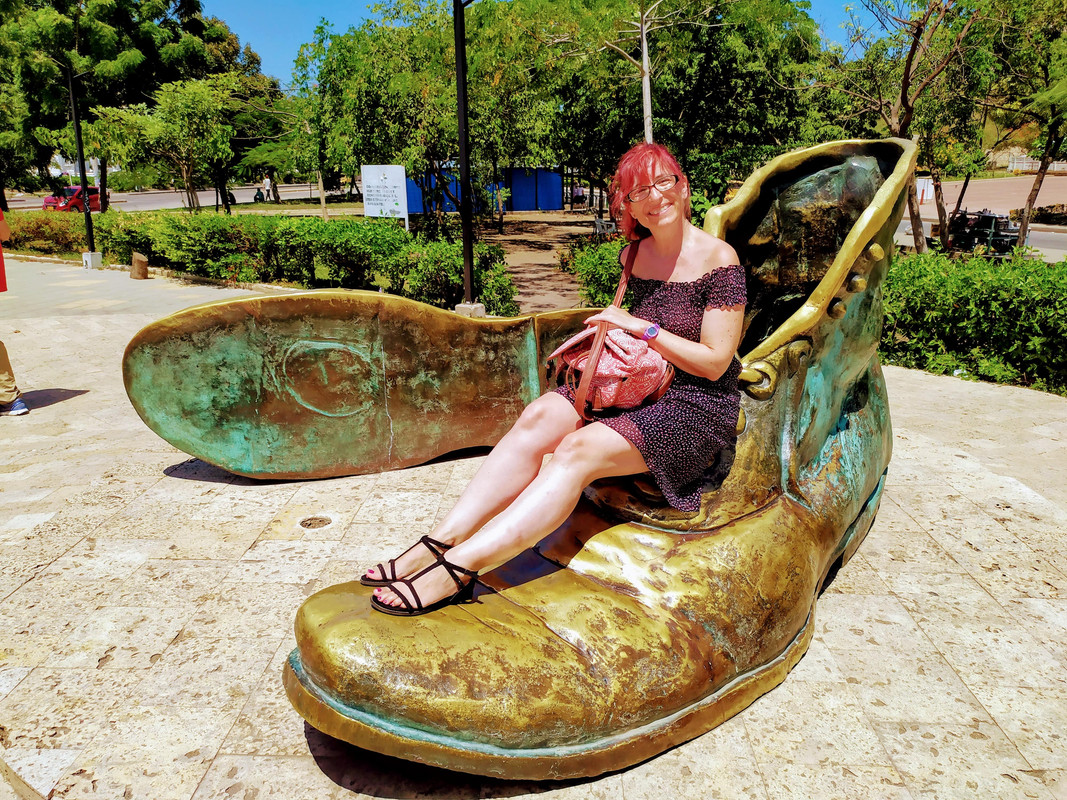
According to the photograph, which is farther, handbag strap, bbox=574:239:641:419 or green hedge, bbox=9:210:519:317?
green hedge, bbox=9:210:519:317

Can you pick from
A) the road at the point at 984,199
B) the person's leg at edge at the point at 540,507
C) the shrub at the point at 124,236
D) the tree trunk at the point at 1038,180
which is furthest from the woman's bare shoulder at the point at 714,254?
the road at the point at 984,199

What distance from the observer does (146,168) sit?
16.8 meters

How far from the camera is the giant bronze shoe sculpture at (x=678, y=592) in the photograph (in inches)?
74.6

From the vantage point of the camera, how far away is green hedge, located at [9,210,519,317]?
951cm

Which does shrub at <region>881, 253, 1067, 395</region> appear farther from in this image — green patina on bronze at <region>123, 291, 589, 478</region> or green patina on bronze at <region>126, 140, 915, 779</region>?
green patina on bronze at <region>123, 291, 589, 478</region>

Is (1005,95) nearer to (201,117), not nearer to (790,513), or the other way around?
(201,117)

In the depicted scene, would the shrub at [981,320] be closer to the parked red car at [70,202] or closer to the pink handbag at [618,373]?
the pink handbag at [618,373]

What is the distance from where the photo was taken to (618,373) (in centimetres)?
229

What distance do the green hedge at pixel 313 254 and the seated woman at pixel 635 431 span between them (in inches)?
281

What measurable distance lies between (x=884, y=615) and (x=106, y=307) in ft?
33.9

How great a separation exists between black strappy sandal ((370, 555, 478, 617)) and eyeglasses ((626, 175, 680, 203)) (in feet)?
3.90

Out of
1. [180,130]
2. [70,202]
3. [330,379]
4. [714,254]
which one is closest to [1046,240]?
[180,130]

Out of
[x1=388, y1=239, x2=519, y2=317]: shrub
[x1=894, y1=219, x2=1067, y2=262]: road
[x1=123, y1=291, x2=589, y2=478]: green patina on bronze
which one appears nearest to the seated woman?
[x1=123, y1=291, x2=589, y2=478]: green patina on bronze

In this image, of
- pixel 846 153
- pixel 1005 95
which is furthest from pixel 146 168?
pixel 1005 95
